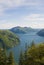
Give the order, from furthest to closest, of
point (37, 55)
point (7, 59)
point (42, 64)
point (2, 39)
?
point (2, 39)
point (7, 59)
point (37, 55)
point (42, 64)

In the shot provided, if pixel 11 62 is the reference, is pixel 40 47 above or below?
above

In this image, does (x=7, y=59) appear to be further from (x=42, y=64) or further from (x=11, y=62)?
(x=42, y=64)

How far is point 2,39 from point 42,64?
133508 millimetres

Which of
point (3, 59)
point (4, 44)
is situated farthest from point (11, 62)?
point (4, 44)

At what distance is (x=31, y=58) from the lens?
21.2 m

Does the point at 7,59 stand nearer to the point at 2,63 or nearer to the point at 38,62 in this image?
the point at 2,63

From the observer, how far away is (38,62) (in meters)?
19.3

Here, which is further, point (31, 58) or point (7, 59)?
point (7, 59)

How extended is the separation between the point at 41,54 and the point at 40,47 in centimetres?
119

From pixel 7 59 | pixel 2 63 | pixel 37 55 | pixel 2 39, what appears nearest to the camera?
pixel 37 55

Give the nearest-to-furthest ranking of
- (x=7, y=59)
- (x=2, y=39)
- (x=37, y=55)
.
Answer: (x=37, y=55)
(x=7, y=59)
(x=2, y=39)

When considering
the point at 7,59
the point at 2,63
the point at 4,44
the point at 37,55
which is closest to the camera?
the point at 37,55

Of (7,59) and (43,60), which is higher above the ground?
(43,60)

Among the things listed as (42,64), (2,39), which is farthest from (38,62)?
(2,39)
